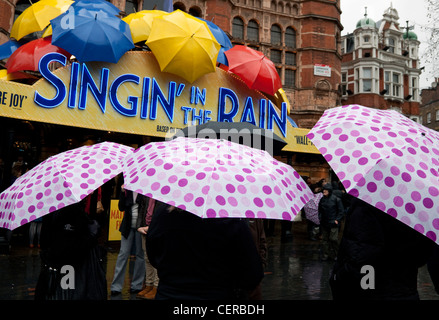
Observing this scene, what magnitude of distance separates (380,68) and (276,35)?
49.4 feet

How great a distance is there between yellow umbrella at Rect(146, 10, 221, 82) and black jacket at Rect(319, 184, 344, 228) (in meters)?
5.64

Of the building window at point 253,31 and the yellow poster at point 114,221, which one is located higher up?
the building window at point 253,31

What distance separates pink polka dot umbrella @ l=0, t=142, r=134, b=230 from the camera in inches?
103

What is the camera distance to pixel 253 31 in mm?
25562

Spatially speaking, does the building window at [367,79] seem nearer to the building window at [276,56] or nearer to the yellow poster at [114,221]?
the building window at [276,56]

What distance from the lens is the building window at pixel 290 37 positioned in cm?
2642

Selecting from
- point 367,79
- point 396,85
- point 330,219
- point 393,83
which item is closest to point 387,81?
point 393,83

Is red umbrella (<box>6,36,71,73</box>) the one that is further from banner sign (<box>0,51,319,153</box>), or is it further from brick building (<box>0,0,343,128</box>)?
brick building (<box>0,0,343,128</box>)

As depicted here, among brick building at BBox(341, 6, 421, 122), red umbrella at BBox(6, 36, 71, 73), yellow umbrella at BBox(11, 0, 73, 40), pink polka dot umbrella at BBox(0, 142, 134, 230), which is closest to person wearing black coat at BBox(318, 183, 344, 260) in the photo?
pink polka dot umbrella at BBox(0, 142, 134, 230)

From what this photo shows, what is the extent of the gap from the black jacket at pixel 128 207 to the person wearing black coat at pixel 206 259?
336 cm

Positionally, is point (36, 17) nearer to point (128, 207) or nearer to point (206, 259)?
point (128, 207)

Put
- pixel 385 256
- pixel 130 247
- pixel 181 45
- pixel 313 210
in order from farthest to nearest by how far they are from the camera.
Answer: pixel 313 210
pixel 181 45
pixel 130 247
pixel 385 256

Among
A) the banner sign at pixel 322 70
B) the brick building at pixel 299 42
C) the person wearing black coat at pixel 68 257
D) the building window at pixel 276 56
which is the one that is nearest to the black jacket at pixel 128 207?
the person wearing black coat at pixel 68 257
